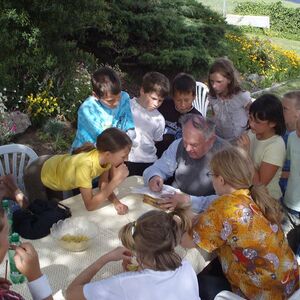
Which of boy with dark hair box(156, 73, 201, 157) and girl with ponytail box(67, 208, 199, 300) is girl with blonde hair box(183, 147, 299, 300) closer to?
girl with ponytail box(67, 208, 199, 300)

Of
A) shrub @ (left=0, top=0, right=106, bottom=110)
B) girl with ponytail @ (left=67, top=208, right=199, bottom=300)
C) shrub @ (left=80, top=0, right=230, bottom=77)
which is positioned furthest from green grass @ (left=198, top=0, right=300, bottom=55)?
girl with ponytail @ (left=67, top=208, right=199, bottom=300)

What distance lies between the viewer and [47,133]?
5.90m

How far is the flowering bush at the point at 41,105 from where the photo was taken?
231 inches

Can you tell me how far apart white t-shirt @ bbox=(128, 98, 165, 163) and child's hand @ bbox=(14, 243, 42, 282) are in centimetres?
220

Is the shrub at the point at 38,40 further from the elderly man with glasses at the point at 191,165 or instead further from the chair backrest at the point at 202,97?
the elderly man with glasses at the point at 191,165

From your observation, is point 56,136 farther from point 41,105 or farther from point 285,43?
point 285,43

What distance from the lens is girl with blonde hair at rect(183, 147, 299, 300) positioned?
2.24m

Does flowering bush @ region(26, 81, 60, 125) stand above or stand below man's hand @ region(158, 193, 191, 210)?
below

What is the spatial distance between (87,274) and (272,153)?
5.59 feet

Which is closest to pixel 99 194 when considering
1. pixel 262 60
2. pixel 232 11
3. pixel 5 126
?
pixel 5 126

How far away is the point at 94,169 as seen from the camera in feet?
9.47

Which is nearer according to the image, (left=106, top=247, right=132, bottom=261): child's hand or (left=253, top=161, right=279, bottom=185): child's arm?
(left=106, top=247, right=132, bottom=261): child's hand

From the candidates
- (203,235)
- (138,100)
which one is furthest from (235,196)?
(138,100)

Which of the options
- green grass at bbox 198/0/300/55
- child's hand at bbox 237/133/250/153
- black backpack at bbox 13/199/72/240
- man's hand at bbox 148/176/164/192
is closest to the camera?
black backpack at bbox 13/199/72/240
